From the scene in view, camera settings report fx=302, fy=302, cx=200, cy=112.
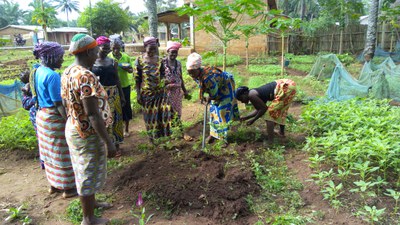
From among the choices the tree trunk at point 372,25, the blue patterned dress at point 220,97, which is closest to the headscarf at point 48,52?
the blue patterned dress at point 220,97

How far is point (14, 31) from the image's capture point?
40.1 meters

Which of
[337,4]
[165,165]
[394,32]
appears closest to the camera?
[165,165]

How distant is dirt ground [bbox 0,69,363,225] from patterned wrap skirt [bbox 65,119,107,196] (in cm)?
54

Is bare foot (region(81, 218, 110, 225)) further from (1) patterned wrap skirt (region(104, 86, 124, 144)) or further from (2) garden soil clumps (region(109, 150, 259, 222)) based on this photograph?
(1) patterned wrap skirt (region(104, 86, 124, 144))

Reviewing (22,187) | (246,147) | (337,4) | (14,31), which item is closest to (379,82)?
(246,147)

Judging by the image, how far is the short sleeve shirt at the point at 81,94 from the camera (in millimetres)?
2359

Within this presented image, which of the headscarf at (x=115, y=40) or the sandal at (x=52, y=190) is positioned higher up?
the headscarf at (x=115, y=40)

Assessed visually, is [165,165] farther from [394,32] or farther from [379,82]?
[394,32]

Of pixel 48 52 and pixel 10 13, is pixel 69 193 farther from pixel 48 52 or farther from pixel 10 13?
pixel 10 13

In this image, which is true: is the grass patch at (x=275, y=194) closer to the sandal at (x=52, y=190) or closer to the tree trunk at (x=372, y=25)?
the sandal at (x=52, y=190)

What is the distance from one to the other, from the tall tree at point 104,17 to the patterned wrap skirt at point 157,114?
84.5ft

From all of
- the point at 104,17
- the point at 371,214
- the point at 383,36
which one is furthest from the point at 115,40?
the point at 104,17

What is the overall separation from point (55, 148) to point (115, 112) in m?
1.29

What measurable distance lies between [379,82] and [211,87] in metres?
4.18
